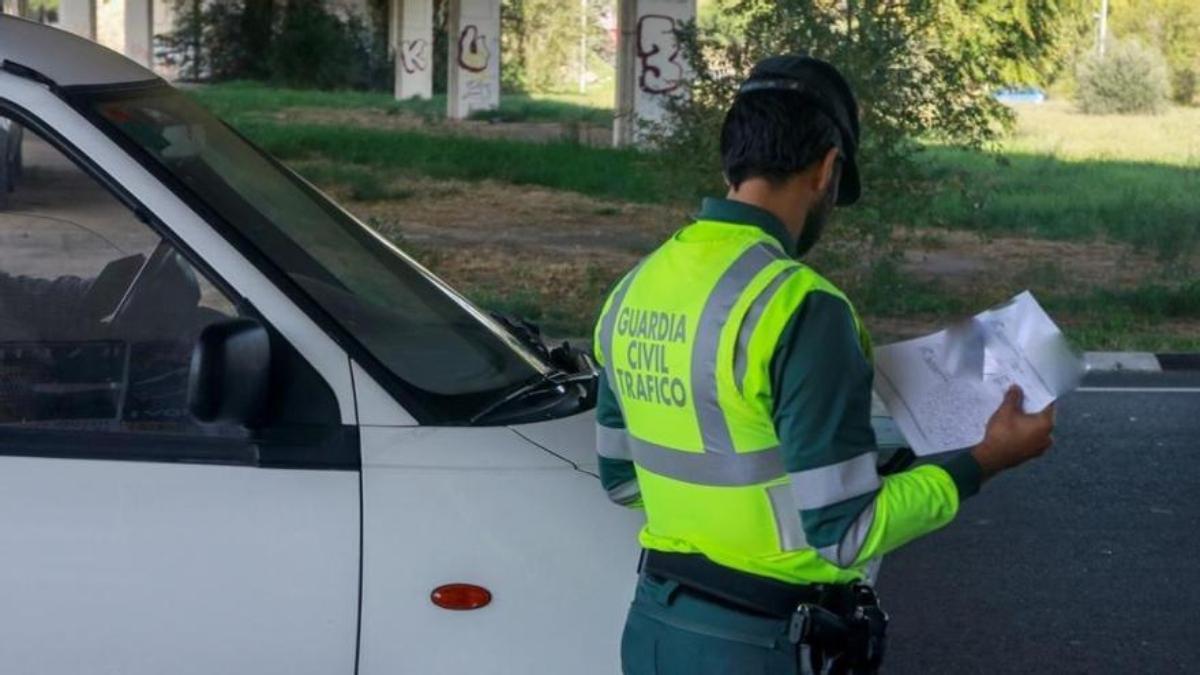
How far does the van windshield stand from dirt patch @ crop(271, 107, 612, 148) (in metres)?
24.5

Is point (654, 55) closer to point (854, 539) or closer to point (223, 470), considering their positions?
point (223, 470)

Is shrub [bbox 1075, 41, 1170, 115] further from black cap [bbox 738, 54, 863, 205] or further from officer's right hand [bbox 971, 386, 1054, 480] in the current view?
officer's right hand [bbox 971, 386, 1054, 480]

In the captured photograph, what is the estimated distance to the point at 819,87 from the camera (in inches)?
111

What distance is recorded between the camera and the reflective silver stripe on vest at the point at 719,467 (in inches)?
108

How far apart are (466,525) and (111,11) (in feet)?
177

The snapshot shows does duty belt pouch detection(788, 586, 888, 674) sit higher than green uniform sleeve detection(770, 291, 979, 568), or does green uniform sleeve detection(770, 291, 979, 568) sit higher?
green uniform sleeve detection(770, 291, 979, 568)

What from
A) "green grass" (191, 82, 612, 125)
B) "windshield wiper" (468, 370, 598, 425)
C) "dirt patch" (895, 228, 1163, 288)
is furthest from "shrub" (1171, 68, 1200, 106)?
"windshield wiper" (468, 370, 598, 425)

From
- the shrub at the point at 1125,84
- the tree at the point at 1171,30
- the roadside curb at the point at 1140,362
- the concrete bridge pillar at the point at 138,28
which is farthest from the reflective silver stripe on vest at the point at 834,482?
the tree at the point at 1171,30

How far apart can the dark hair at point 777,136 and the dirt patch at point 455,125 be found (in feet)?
84.0

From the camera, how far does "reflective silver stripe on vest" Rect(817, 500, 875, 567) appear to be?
266 centimetres

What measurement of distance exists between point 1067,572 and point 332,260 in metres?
4.26

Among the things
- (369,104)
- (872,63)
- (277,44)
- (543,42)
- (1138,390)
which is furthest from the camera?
(543,42)

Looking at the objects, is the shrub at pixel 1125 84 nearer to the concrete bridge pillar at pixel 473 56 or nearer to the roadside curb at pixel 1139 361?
the concrete bridge pillar at pixel 473 56

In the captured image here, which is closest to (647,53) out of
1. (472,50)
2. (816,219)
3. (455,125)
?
(455,125)
